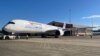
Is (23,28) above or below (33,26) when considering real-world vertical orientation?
below

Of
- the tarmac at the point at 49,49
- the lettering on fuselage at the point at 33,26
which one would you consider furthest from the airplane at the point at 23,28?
the tarmac at the point at 49,49

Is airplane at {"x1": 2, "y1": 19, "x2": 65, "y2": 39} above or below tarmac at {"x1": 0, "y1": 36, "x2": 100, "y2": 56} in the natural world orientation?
above

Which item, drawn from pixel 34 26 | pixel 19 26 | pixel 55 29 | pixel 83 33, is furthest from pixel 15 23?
pixel 83 33

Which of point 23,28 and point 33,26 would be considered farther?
point 33,26

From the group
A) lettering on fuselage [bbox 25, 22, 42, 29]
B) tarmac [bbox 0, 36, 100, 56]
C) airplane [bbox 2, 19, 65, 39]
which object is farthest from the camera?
lettering on fuselage [bbox 25, 22, 42, 29]

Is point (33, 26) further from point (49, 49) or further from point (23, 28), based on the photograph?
point (49, 49)

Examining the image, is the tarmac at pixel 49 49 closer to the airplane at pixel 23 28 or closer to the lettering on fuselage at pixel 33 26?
the airplane at pixel 23 28

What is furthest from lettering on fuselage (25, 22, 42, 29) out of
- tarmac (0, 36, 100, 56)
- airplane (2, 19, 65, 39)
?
tarmac (0, 36, 100, 56)

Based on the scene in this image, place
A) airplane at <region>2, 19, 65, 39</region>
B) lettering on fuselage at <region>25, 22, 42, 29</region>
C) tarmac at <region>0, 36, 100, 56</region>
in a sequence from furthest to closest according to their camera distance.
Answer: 1. lettering on fuselage at <region>25, 22, 42, 29</region>
2. airplane at <region>2, 19, 65, 39</region>
3. tarmac at <region>0, 36, 100, 56</region>

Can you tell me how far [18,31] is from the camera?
1933 inches

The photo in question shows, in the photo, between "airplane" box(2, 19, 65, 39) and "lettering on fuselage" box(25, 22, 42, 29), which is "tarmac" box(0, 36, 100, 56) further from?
"lettering on fuselage" box(25, 22, 42, 29)

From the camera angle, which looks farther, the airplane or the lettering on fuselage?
the lettering on fuselage

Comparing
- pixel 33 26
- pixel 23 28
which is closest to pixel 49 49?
pixel 23 28

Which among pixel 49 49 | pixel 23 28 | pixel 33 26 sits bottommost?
pixel 49 49
